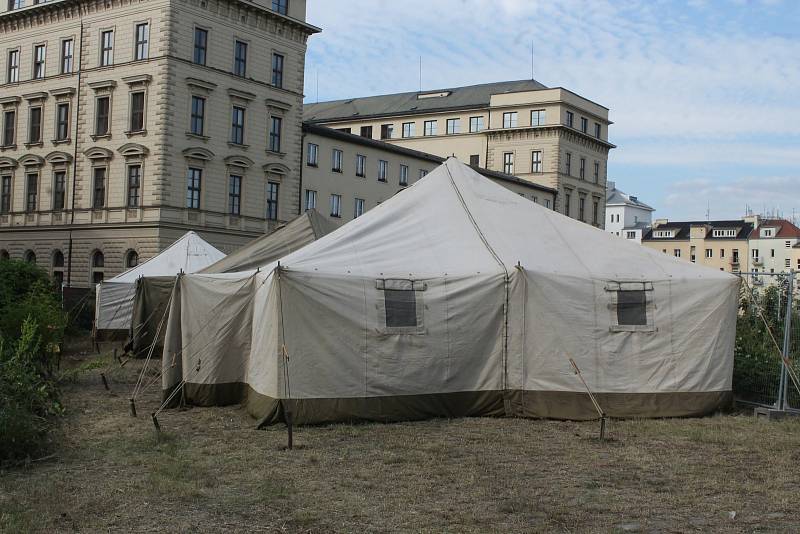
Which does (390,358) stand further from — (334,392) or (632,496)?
(632,496)

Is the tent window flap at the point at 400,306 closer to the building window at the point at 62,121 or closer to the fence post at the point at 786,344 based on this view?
the fence post at the point at 786,344

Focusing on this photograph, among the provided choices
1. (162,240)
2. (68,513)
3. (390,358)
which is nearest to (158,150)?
(162,240)

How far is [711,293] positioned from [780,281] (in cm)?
128

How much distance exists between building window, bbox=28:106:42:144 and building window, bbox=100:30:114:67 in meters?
5.61

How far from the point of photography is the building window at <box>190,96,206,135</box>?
43562 millimetres

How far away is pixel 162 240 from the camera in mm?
41531

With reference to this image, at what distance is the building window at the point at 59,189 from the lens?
46.3m

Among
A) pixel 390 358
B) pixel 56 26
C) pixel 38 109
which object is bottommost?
pixel 390 358

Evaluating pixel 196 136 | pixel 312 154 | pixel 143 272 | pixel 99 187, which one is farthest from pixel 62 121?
pixel 143 272

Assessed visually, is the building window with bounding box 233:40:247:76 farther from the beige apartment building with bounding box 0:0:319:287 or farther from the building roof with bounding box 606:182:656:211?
the building roof with bounding box 606:182:656:211

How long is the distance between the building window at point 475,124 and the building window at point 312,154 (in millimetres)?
26421

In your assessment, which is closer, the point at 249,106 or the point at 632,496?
the point at 632,496

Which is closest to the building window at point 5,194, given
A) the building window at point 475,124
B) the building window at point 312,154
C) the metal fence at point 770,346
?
the building window at point 312,154

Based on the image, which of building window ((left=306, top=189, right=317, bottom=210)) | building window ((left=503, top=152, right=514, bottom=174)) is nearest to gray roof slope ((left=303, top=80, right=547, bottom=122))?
building window ((left=503, top=152, right=514, bottom=174))
